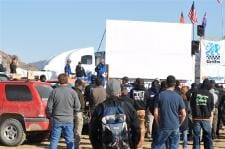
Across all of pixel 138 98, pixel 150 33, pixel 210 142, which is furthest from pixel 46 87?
pixel 150 33

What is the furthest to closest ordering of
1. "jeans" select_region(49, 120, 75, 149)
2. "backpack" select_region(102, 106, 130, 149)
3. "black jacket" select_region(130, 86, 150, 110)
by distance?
"black jacket" select_region(130, 86, 150, 110), "jeans" select_region(49, 120, 75, 149), "backpack" select_region(102, 106, 130, 149)

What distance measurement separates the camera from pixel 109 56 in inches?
1001

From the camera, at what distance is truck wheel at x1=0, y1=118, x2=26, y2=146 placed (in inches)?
560

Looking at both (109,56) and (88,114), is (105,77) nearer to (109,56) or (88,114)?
(109,56)

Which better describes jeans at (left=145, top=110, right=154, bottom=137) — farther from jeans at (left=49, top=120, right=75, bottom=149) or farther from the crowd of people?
jeans at (left=49, top=120, right=75, bottom=149)

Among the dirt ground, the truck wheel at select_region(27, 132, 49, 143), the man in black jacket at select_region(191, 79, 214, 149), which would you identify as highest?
the man in black jacket at select_region(191, 79, 214, 149)

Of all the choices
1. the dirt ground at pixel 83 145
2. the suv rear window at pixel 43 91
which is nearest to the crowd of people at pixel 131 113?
the dirt ground at pixel 83 145

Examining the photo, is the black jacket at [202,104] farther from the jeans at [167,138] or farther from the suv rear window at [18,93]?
the suv rear window at [18,93]

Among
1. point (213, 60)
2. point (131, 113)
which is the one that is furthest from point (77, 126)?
point (213, 60)

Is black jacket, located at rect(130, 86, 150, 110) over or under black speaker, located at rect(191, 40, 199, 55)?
under

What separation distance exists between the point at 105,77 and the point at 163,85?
1237cm

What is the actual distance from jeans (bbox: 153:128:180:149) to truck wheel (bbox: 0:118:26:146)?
4586 mm

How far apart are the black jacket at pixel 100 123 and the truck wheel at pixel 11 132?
25.2ft

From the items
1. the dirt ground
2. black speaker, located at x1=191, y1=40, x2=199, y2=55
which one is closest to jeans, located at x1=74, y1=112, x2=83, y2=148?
the dirt ground
